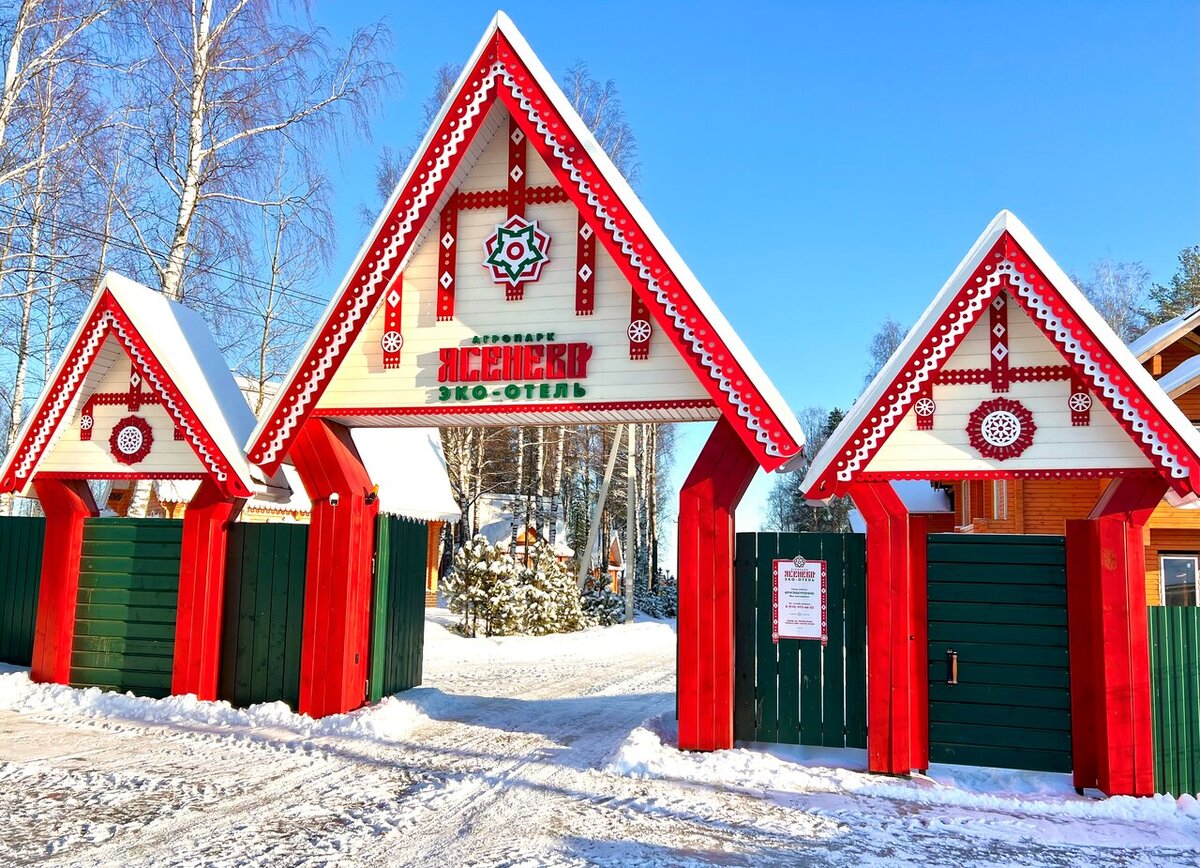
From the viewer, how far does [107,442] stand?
11750mm

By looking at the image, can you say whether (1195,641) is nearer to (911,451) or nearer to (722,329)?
(911,451)

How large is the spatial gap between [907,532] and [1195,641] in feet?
8.97

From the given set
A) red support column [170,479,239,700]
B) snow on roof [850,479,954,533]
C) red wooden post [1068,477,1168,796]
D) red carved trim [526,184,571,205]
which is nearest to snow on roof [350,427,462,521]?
snow on roof [850,479,954,533]

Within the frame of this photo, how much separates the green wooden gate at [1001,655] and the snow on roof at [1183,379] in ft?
36.0

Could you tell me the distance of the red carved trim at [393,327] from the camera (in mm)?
10484

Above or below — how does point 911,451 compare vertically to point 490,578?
above

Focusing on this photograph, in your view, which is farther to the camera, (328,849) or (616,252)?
(616,252)

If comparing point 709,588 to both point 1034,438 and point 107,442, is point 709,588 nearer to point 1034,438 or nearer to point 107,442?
point 1034,438

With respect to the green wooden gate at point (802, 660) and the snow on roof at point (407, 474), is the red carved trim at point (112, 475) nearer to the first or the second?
the green wooden gate at point (802, 660)

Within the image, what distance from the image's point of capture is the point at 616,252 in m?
9.42

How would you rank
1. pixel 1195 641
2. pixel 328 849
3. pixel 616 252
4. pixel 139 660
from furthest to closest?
1. pixel 139 660
2. pixel 616 252
3. pixel 1195 641
4. pixel 328 849

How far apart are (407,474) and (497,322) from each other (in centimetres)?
2438

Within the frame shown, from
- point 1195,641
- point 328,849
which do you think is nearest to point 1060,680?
point 1195,641

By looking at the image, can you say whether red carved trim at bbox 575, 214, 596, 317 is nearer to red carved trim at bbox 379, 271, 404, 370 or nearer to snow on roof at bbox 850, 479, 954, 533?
red carved trim at bbox 379, 271, 404, 370
